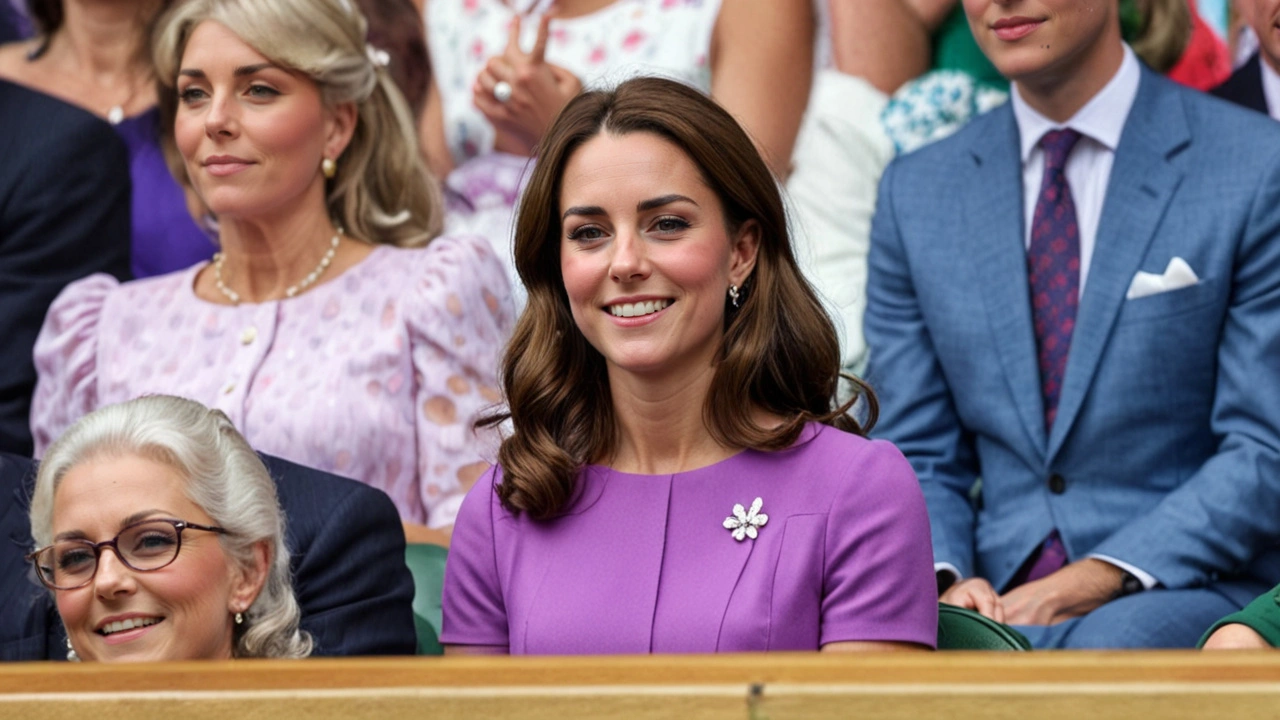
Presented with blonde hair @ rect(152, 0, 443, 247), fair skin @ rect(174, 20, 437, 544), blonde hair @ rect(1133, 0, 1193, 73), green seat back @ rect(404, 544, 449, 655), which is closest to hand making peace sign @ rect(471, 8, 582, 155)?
blonde hair @ rect(152, 0, 443, 247)

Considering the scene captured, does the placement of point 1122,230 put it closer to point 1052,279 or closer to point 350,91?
point 1052,279

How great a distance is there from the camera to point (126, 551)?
1.96 metres

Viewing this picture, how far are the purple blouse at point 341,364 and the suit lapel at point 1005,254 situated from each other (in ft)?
2.57

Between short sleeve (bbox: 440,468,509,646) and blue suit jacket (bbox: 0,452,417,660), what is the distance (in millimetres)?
217

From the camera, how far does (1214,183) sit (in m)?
2.52

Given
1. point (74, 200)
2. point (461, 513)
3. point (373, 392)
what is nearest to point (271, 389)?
point (373, 392)

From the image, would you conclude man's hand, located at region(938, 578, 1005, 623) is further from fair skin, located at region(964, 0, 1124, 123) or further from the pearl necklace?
the pearl necklace

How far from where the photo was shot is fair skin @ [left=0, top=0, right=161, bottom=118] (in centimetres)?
337

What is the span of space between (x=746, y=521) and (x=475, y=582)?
12.9 inches

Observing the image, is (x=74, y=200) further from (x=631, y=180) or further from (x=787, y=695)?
(x=787, y=695)

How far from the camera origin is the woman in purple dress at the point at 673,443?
1.82 metres

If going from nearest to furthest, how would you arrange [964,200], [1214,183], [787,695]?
1. [787,695]
2. [1214,183]
3. [964,200]

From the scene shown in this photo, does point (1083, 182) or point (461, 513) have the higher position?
point (1083, 182)

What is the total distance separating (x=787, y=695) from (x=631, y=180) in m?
0.81
